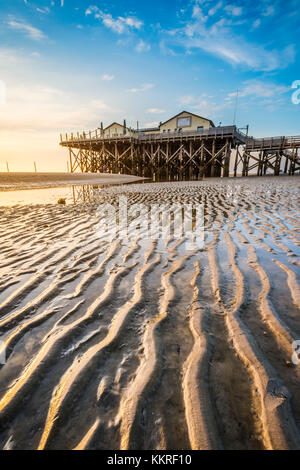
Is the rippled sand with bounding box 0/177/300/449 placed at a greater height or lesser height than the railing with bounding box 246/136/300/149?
lesser

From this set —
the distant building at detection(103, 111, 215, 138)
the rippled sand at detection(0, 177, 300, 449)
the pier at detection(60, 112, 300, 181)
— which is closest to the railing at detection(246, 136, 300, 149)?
the pier at detection(60, 112, 300, 181)

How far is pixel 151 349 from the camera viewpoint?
1.68m

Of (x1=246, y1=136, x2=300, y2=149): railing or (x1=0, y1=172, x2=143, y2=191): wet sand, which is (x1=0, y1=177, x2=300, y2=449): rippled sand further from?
(x1=246, y1=136, x2=300, y2=149): railing

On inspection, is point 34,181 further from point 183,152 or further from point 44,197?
point 183,152

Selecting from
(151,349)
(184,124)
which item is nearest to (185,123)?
(184,124)

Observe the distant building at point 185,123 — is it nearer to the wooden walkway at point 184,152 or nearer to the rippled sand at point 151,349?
the wooden walkway at point 184,152

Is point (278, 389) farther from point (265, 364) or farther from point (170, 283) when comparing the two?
point (170, 283)

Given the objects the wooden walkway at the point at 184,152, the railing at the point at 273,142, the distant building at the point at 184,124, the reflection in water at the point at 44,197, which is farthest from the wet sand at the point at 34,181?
the railing at the point at 273,142

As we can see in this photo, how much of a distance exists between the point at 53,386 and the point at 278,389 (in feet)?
4.63

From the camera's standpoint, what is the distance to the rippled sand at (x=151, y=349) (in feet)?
3.78

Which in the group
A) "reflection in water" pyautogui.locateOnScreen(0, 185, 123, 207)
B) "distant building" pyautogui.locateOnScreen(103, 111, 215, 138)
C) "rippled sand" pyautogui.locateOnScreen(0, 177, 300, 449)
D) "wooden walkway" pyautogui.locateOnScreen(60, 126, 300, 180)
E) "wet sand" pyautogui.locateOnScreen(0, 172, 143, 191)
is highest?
"distant building" pyautogui.locateOnScreen(103, 111, 215, 138)

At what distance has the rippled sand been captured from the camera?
3.78ft

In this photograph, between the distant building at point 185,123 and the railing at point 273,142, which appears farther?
the distant building at point 185,123
